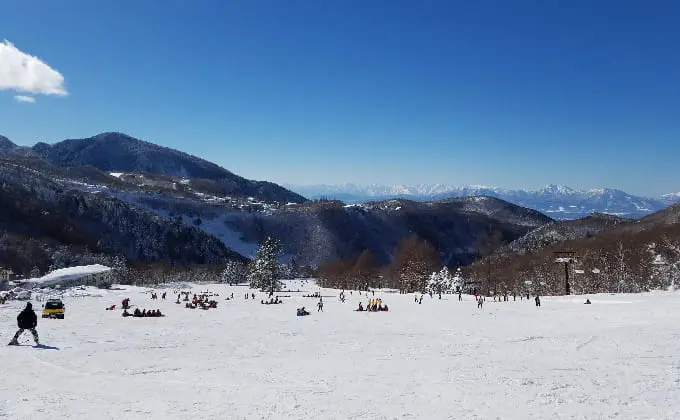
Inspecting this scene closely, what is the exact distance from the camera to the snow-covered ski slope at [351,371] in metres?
10.7

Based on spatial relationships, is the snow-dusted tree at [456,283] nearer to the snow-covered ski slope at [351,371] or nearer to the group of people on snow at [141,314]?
the snow-covered ski slope at [351,371]

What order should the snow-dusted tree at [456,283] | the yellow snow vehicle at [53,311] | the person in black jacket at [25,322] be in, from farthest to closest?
the snow-dusted tree at [456,283] → the yellow snow vehicle at [53,311] → the person in black jacket at [25,322]

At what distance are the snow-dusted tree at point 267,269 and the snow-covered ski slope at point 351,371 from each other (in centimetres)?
5501

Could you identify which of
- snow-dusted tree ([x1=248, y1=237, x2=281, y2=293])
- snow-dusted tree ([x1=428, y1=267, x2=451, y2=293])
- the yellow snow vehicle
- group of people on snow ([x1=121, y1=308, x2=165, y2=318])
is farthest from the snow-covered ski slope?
snow-dusted tree ([x1=428, y1=267, x2=451, y2=293])

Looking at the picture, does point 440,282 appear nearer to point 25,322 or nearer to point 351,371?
point 351,371

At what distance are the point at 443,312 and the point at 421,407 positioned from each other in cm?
2895

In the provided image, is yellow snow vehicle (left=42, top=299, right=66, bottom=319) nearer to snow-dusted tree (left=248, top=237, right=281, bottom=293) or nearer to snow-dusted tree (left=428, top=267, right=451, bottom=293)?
snow-dusted tree (left=248, top=237, right=281, bottom=293)

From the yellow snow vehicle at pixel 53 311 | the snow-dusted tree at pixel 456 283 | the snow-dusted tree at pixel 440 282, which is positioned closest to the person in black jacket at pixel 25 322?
the yellow snow vehicle at pixel 53 311

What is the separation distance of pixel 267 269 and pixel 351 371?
70745mm

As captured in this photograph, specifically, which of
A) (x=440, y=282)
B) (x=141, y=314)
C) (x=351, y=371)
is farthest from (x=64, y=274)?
(x=351, y=371)

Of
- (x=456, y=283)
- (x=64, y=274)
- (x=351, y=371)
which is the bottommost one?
(x=351, y=371)

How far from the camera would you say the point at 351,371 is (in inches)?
599

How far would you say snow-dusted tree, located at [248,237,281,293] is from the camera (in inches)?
3317

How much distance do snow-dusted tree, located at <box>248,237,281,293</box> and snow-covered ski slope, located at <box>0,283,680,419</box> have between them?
55.0 m
